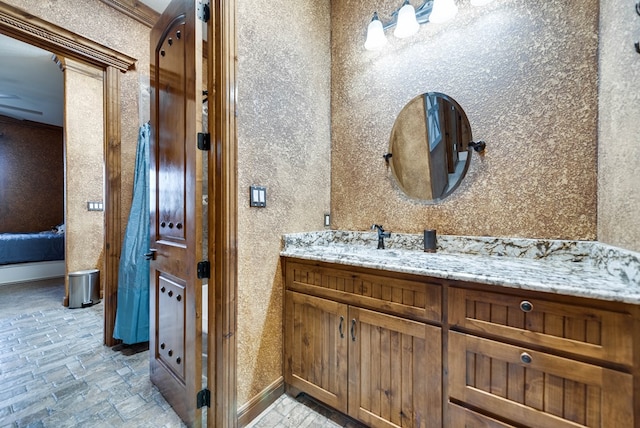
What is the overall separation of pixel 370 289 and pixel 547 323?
657 mm

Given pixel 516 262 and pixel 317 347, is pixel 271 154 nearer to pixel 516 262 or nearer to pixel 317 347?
pixel 317 347

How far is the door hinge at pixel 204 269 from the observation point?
1312mm

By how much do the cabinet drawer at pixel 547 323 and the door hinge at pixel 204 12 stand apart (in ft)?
5.78

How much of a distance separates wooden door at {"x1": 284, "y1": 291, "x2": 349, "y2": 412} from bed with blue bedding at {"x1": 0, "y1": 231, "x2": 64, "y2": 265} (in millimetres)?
5285

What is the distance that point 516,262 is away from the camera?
1243mm

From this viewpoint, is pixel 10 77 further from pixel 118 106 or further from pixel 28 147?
pixel 118 106

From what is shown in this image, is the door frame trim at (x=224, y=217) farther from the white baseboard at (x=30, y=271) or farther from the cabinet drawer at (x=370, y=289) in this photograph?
the white baseboard at (x=30, y=271)

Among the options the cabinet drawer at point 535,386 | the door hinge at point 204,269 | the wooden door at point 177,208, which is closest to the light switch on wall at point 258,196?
the wooden door at point 177,208

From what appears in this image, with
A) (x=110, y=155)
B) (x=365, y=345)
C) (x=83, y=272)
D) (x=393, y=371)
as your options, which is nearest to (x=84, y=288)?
(x=83, y=272)

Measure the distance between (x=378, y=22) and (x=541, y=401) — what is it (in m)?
2.16

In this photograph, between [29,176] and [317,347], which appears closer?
[317,347]

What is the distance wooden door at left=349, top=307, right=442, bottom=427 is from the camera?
1.09m

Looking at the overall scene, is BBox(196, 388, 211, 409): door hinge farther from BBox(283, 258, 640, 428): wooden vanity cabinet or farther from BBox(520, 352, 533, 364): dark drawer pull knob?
BBox(520, 352, 533, 364): dark drawer pull knob

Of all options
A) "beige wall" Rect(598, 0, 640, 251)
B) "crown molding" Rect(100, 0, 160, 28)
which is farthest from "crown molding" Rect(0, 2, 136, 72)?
"beige wall" Rect(598, 0, 640, 251)
